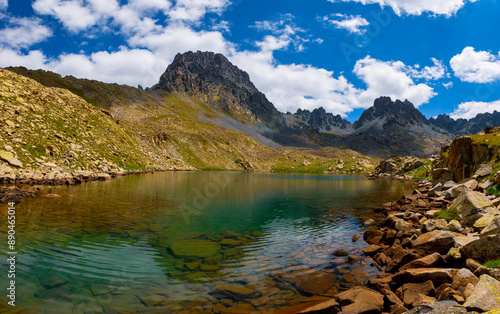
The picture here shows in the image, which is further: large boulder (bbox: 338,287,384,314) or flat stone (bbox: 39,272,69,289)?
flat stone (bbox: 39,272,69,289)

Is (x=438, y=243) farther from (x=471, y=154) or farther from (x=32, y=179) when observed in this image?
(x=32, y=179)

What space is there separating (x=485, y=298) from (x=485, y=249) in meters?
5.58

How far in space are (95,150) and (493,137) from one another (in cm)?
9041

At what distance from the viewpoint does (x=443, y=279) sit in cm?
1084

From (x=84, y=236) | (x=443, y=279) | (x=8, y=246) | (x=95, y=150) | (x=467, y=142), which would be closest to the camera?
(x=443, y=279)

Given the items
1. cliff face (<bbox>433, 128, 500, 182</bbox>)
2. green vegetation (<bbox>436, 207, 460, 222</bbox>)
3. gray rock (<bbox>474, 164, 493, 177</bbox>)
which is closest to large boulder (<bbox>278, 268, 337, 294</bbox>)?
green vegetation (<bbox>436, 207, 460, 222</bbox>)

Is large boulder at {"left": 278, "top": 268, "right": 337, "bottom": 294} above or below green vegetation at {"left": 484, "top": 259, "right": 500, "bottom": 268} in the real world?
below

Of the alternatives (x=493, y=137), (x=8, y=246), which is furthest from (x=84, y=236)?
(x=493, y=137)

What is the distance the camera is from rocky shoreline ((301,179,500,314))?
7.67m

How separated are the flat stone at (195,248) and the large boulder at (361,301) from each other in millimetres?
8845

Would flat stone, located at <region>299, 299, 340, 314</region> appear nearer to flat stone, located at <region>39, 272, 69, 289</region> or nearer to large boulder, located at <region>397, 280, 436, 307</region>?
large boulder, located at <region>397, 280, 436, 307</region>

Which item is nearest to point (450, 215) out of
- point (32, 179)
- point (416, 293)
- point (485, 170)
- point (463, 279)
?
point (463, 279)

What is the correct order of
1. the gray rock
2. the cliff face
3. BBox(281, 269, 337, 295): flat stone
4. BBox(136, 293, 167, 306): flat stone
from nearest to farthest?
BBox(136, 293, 167, 306): flat stone
BBox(281, 269, 337, 295): flat stone
the gray rock
the cliff face

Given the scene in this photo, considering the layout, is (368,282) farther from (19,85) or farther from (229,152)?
(229,152)
